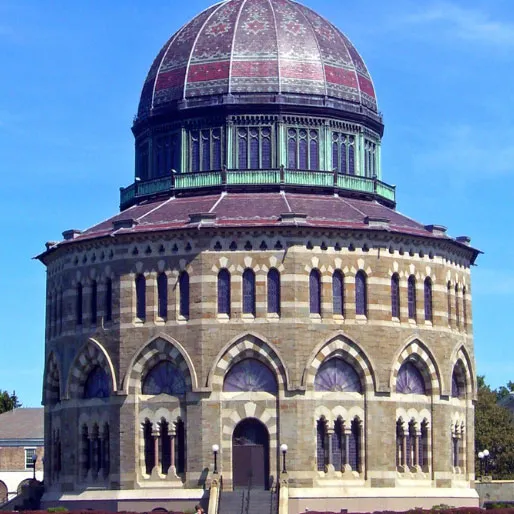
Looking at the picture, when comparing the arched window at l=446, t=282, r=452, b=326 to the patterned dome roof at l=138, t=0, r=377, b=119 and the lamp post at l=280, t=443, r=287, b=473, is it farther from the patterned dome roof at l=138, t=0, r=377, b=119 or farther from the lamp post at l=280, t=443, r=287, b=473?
the lamp post at l=280, t=443, r=287, b=473

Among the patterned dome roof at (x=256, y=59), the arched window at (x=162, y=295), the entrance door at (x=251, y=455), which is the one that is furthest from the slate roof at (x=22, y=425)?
the entrance door at (x=251, y=455)

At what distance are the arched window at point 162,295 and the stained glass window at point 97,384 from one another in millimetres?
4659

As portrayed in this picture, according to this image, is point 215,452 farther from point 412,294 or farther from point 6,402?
point 6,402

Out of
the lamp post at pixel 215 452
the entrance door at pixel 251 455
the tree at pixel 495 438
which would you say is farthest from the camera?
the tree at pixel 495 438

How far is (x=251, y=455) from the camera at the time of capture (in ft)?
246

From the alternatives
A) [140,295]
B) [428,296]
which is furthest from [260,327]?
[428,296]

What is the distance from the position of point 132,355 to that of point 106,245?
19.7ft

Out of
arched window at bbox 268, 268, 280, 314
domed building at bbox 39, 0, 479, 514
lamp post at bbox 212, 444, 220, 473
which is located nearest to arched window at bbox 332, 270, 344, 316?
domed building at bbox 39, 0, 479, 514

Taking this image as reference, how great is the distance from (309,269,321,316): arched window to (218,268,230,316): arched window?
160 inches

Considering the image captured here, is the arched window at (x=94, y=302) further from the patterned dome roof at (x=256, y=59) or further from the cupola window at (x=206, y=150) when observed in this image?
the patterned dome roof at (x=256, y=59)

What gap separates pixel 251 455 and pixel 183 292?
8.65m

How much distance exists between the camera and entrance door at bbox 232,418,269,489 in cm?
7481

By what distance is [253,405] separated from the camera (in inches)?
2958

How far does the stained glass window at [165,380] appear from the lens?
76.2 m
